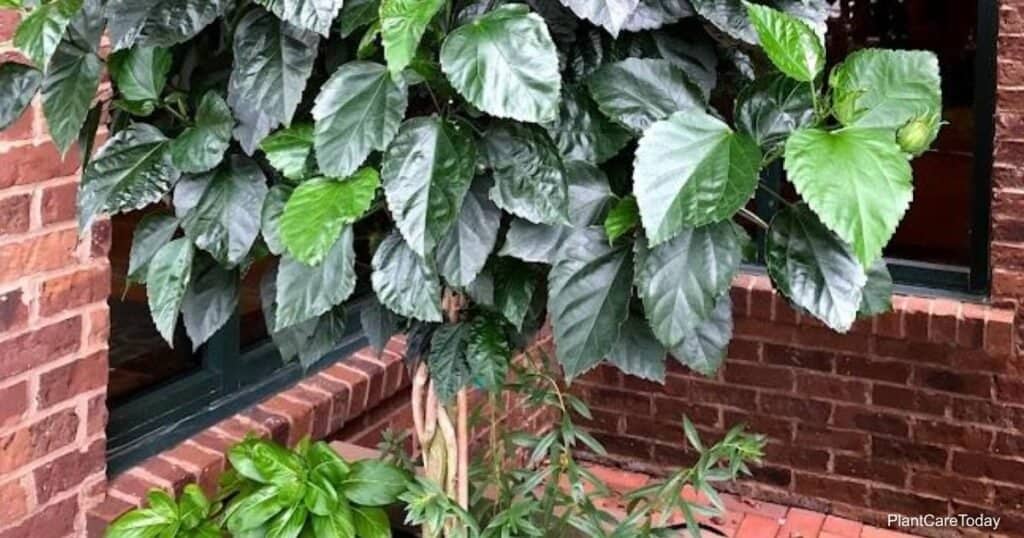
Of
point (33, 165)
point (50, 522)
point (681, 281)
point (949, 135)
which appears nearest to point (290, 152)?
point (681, 281)

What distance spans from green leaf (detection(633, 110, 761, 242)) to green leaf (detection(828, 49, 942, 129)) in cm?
11

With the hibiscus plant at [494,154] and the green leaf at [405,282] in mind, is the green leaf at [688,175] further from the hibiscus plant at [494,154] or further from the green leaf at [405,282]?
the green leaf at [405,282]

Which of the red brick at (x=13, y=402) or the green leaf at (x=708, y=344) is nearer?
the green leaf at (x=708, y=344)

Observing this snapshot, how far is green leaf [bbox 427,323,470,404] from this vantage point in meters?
1.39

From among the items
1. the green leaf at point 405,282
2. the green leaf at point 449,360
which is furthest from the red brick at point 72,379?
the green leaf at point 405,282

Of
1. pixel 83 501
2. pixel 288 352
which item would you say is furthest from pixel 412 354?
pixel 83 501

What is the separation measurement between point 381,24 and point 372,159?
6.6 inches

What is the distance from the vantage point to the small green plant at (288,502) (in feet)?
4.98

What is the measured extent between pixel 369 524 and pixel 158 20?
738 millimetres

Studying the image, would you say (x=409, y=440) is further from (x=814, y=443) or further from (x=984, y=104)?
(x=984, y=104)

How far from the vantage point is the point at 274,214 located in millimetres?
1244

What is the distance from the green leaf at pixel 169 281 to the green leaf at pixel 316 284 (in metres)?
Result: 0.15

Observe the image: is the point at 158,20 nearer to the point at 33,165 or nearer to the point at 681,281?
the point at 681,281

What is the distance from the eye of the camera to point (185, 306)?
1.42 meters
